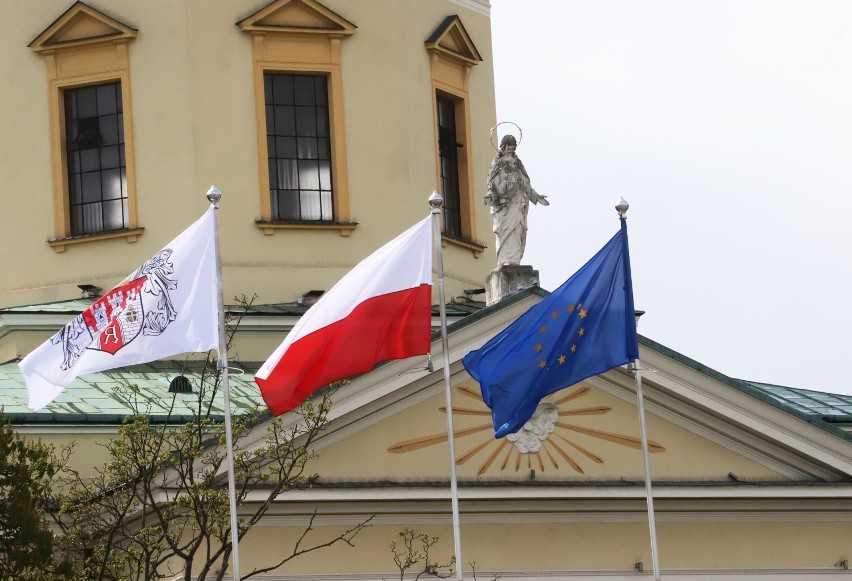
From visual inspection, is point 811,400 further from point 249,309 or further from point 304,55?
point 304,55

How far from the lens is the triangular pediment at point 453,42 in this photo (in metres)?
39.7

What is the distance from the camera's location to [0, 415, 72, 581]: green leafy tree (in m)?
27.4

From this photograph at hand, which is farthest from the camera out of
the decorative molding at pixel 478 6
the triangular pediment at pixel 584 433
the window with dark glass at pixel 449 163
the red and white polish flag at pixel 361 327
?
the decorative molding at pixel 478 6

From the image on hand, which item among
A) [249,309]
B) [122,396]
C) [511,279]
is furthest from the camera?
[249,309]

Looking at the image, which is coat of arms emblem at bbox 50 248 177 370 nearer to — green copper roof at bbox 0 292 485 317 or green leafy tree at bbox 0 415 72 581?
green leafy tree at bbox 0 415 72 581

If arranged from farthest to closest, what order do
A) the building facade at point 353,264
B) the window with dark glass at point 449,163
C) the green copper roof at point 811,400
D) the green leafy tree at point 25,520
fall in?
the window with dark glass at point 449,163 < the green copper roof at point 811,400 < the building facade at point 353,264 < the green leafy tree at point 25,520

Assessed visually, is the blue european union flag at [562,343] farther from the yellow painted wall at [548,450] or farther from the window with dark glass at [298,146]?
Result: the window with dark glass at [298,146]

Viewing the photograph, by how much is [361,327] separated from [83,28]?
1256 centimetres

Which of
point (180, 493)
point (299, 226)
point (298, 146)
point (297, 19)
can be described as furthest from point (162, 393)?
point (297, 19)

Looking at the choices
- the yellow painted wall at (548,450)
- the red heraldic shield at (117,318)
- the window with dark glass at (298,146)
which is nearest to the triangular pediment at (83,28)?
the window with dark glass at (298,146)

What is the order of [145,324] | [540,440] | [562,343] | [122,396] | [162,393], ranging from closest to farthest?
[145,324], [562,343], [540,440], [122,396], [162,393]

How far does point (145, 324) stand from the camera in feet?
88.4

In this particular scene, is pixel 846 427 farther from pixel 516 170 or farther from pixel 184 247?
pixel 184 247

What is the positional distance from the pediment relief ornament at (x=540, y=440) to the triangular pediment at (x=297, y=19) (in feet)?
26.4
